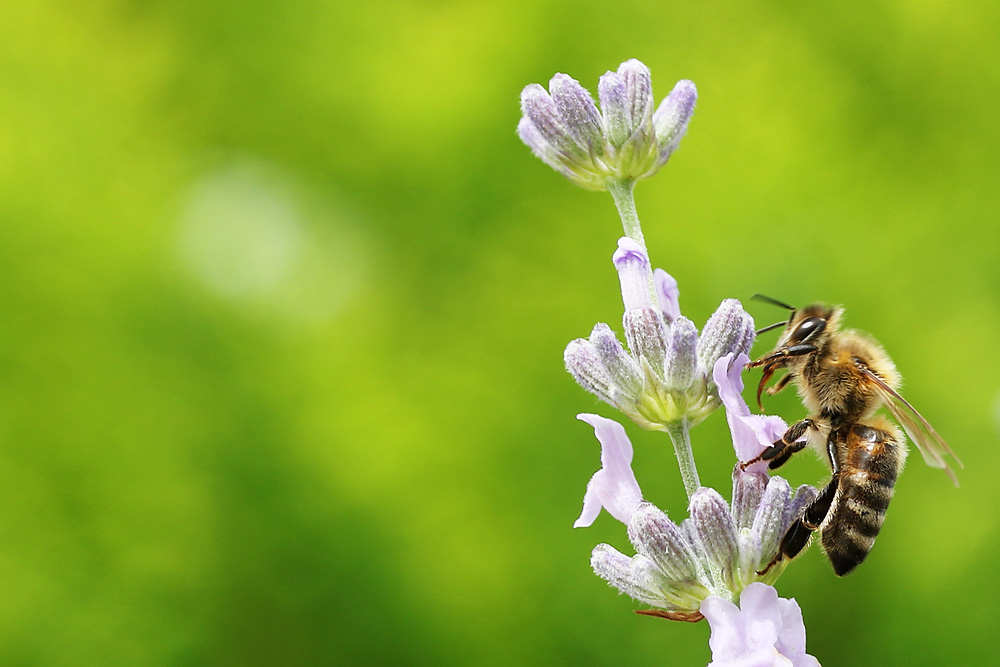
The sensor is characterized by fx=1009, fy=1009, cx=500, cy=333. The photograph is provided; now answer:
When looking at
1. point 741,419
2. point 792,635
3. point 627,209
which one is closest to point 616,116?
point 627,209

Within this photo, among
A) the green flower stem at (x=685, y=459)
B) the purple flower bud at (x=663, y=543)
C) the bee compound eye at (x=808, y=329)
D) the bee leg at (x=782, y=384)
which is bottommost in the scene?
the purple flower bud at (x=663, y=543)

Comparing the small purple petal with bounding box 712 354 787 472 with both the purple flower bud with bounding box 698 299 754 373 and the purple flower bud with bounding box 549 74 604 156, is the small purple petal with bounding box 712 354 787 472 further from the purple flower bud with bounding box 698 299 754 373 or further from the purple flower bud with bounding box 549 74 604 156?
the purple flower bud with bounding box 549 74 604 156

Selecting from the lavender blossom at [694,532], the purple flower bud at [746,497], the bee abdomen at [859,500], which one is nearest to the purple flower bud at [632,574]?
the lavender blossom at [694,532]

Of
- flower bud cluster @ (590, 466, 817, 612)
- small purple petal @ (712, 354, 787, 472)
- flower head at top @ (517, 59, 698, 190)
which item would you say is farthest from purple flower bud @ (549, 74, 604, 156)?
flower bud cluster @ (590, 466, 817, 612)

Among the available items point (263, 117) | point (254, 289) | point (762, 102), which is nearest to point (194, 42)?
point (263, 117)

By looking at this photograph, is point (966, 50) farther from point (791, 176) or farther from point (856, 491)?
point (856, 491)

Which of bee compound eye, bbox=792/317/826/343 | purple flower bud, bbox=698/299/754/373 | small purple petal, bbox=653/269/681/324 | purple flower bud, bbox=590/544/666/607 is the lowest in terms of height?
purple flower bud, bbox=590/544/666/607

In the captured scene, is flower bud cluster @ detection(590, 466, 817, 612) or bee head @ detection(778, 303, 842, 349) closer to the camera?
flower bud cluster @ detection(590, 466, 817, 612)

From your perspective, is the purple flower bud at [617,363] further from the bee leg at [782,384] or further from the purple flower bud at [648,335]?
the bee leg at [782,384]
